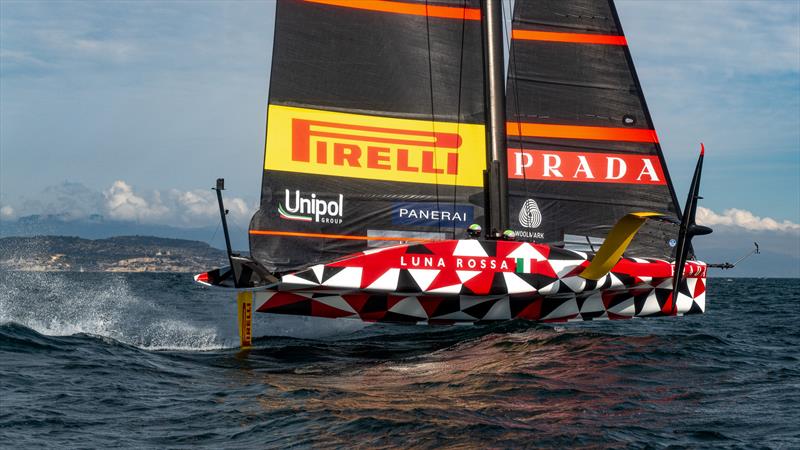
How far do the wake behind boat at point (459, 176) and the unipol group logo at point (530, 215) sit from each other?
0.02 meters

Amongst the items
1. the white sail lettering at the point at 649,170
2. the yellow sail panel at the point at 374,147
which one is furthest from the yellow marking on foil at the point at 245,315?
the white sail lettering at the point at 649,170

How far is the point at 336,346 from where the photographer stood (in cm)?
1309

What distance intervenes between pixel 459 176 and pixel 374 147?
137 cm

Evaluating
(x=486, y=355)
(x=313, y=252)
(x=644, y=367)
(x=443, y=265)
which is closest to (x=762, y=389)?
(x=644, y=367)

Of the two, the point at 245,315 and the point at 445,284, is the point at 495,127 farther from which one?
the point at 245,315

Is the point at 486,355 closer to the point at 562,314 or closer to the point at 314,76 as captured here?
the point at 562,314

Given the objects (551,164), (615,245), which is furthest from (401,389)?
(551,164)

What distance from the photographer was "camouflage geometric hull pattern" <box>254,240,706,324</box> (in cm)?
1204

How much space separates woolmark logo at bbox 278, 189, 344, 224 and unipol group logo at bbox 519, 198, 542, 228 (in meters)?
2.98

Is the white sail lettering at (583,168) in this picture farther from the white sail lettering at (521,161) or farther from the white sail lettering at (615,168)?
the white sail lettering at (521,161)

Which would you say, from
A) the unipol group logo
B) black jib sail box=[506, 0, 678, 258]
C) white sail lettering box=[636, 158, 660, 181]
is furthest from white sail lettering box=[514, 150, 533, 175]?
white sail lettering box=[636, 158, 660, 181]

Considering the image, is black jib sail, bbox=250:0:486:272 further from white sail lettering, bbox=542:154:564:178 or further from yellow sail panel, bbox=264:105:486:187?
white sail lettering, bbox=542:154:564:178

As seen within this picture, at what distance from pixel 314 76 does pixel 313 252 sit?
252 centimetres

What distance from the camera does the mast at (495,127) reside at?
1339cm
